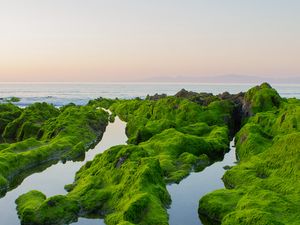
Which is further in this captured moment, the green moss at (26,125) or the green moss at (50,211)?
the green moss at (26,125)

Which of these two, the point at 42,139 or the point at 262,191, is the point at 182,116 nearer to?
the point at 42,139

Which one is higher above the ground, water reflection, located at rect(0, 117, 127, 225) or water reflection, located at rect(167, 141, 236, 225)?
water reflection, located at rect(167, 141, 236, 225)

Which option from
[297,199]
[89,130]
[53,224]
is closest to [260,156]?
[297,199]

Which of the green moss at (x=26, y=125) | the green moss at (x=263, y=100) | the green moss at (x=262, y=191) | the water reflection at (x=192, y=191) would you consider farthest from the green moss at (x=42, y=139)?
the green moss at (x=263, y=100)

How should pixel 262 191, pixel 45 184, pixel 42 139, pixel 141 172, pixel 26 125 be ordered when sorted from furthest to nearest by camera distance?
pixel 26 125 → pixel 42 139 → pixel 45 184 → pixel 141 172 → pixel 262 191

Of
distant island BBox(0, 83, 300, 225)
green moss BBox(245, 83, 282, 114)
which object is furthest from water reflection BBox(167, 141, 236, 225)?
green moss BBox(245, 83, 282, 114)

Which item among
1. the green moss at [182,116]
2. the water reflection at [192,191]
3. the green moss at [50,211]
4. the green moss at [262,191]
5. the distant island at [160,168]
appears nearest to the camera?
the green moss at [262,191]

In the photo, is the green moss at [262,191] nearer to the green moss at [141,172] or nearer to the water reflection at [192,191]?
the water reflection at [192,191]

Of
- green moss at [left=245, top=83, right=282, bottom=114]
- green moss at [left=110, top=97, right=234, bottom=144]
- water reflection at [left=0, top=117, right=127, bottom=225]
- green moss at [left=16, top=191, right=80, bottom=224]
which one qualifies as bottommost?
water reflection at [left=0, top=117, right=127, bottom=225]

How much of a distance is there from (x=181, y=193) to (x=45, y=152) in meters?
21.5

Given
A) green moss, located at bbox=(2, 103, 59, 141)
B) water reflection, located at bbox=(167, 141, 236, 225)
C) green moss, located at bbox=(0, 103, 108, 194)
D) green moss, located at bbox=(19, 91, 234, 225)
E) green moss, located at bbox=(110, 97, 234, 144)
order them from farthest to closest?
1. green moss, located at bbox=(2, 103, 59, 141)
2. green moss, located at bbox=(110, 97, 234, 144)
3. green moss, located at bbox=(0, 103, 108, 194)
4. water reflection, located at bbox=(167, 141, 236, 225)
5. green moss, located at bbox=(19, 91, 234, 225)

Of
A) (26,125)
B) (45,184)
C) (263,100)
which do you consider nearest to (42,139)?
(26,125)

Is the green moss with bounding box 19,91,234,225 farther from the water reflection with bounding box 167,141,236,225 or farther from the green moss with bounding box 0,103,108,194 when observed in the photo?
the green moss with bounding box 0,103,108,194

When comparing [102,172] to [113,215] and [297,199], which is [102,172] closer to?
[113,215]
